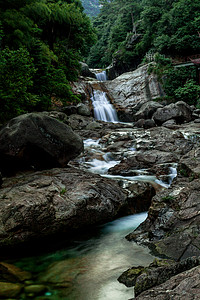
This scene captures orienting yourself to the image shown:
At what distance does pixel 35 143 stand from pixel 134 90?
22.5 m

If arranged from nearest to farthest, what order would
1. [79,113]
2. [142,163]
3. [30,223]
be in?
1. [30,223]
2. [142,163]
3. [79,113]

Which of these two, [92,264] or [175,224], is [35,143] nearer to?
[92,264]

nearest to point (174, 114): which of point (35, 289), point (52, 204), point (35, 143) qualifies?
point (35, 143)

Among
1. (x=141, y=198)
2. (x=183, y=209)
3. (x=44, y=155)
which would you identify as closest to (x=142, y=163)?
(x=141, y=198)

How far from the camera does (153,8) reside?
3073 centimetres

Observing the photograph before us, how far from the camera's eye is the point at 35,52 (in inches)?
433

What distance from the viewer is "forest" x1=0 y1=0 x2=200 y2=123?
7.35 metres

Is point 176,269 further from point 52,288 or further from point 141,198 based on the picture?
point 141,198

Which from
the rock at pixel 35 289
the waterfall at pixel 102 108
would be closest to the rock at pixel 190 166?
the rock at pixel 35 289

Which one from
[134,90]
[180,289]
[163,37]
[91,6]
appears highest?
[91,6]

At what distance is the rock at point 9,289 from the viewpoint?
9.29ft

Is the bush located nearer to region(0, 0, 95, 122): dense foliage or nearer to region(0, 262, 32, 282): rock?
region(0, 0, 95, 122): dense foliage

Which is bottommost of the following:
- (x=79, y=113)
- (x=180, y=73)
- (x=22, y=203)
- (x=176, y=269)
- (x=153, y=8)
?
(x=176, y=269)

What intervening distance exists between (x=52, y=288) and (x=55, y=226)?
1584mm
